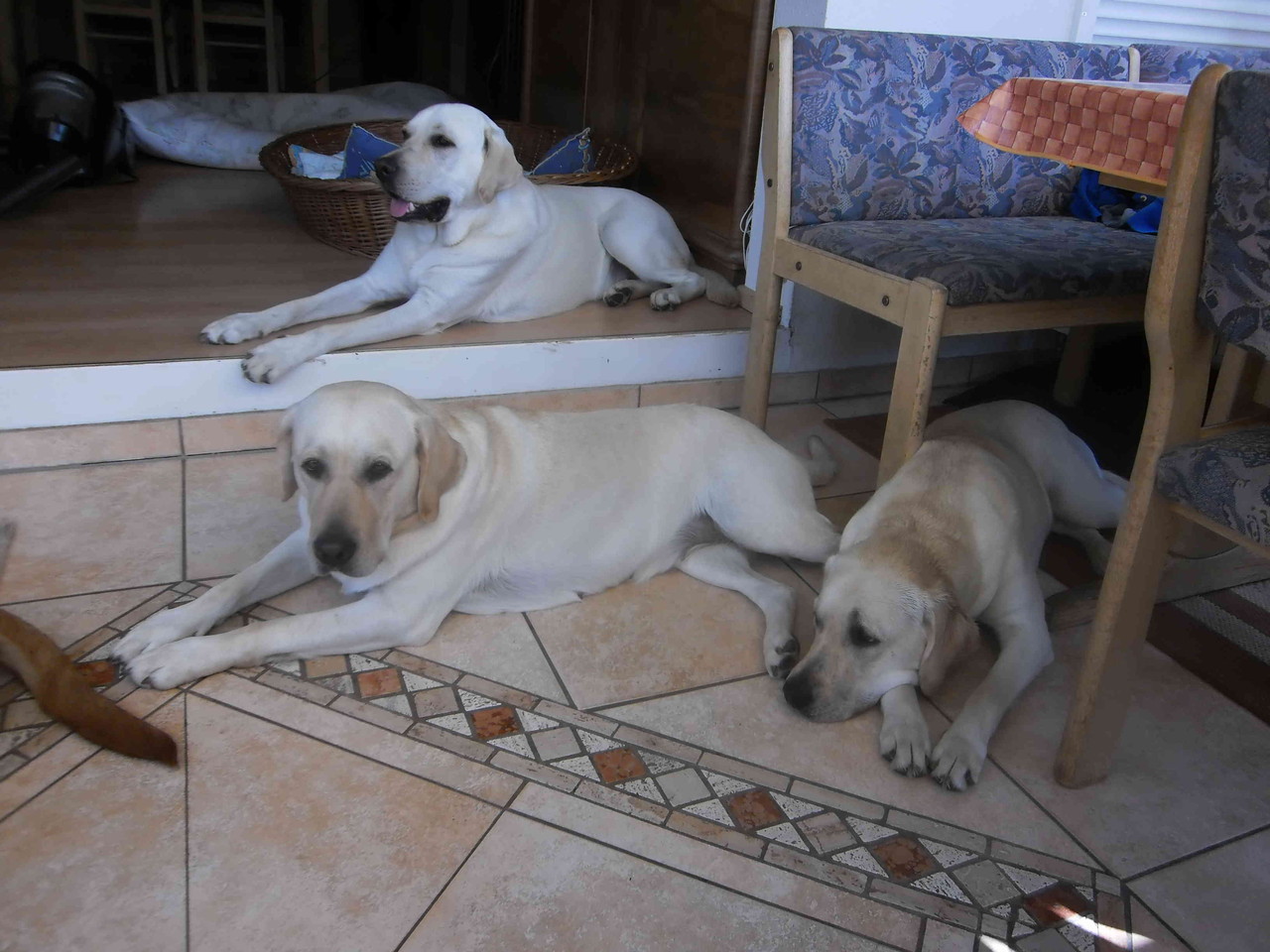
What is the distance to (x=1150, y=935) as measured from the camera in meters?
1.39

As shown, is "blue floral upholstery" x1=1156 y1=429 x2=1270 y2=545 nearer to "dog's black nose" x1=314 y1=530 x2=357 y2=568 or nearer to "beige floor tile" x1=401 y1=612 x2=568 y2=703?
"beige floor tile" x1=401 y1=612 x2=568 y2=703

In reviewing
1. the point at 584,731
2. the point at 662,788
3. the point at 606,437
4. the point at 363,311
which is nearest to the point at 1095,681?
the point at 662,788

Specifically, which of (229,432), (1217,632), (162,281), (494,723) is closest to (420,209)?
(229,432)

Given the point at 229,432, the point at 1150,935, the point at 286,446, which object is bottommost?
the point at 1150,935

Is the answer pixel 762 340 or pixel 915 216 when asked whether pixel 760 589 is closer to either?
pixel 762 340

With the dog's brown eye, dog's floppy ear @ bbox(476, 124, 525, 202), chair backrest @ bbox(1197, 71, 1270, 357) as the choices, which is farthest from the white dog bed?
chair backrest @ bbox(1197, 71, 1270, 357)

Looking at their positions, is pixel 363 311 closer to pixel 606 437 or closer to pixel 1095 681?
pixel 606 437

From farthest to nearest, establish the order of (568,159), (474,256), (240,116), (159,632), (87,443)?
(240,116) < (568,159) < (474,256) < (87,443) < (159,632)

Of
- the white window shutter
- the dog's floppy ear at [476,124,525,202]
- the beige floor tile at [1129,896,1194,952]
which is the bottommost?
the beige floor tile at [1129,896,1194,952]

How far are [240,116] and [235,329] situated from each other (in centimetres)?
297

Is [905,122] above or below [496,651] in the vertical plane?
above

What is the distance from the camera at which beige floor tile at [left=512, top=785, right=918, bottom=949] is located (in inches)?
53.9

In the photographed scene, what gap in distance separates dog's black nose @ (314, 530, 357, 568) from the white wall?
76.0 inches

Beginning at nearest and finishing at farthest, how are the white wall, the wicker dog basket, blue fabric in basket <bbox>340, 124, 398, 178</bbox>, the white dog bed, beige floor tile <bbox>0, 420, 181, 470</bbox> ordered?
beige floor tile <bbox>0, 420, 181, 470</bbox>
the white wall
the wicker dog basket
blue fabric in basket <bbox>340, 124, 398, 178</bbox>
the white dog bed
